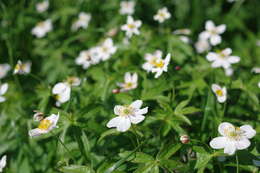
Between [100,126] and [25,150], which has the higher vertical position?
[100,126]

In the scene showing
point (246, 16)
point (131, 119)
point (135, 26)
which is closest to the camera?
point (131, 119)

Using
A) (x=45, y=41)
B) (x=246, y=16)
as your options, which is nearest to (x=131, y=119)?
(x=45, y=41)

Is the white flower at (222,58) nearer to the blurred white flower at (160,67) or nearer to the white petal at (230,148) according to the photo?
the blurred white flower at (160,67)

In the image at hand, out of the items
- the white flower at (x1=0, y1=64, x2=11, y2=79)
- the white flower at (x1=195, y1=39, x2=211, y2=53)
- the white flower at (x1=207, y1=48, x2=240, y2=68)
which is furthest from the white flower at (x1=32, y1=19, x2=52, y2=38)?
the white flower at (x1=207, y1=48, x2=240, y2=68)

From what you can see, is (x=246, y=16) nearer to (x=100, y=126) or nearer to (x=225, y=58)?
(x=225, y=58)

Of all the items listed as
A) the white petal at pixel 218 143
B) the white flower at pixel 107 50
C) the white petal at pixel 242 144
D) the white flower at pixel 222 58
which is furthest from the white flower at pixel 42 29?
the white petal at pixel 242 144

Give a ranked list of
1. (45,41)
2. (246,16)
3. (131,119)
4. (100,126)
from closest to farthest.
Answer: (131,119), (100,126), (45,41), (246,16)

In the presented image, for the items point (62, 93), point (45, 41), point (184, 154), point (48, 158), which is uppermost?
point (45, 41)
